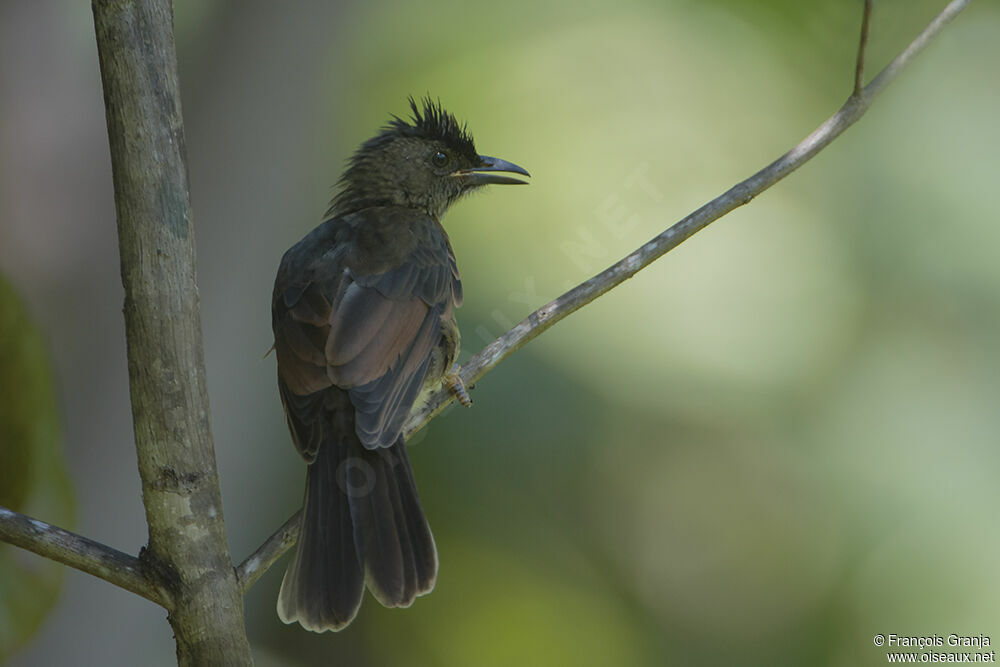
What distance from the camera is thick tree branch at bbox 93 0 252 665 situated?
76.6 inches

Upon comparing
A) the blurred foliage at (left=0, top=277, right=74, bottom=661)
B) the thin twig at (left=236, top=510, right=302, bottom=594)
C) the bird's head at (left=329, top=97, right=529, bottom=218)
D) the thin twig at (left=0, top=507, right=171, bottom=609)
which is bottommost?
the thin twig at (left=0, top=507, right=171, bottom=609)

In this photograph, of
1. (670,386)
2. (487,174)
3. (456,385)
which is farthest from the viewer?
(670,386)

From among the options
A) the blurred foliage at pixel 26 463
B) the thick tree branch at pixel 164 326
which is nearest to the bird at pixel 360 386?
the thick tree branch at pixel 164 326

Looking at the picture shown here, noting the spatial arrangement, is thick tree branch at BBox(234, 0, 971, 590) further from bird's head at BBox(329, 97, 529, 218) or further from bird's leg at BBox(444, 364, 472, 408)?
bird's head at BBox(329, 97, 529, 218)

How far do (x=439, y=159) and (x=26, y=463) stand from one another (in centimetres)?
251

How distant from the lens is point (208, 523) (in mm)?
2016

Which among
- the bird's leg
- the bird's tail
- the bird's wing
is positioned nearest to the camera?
the bird's tail

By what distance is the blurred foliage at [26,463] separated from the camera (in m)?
4.66

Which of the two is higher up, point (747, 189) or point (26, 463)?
point (747, 189)

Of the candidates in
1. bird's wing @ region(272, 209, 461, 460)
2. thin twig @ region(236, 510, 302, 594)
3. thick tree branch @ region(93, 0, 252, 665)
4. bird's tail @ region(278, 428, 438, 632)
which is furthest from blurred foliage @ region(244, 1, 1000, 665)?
thick tree branch @ region(93, 0, 252, 665)

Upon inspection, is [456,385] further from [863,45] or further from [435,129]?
[863,45]

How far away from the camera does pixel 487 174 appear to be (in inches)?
164

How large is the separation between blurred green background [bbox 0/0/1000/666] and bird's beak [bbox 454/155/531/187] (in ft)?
3.71

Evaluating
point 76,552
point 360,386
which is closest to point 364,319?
point 360,386
